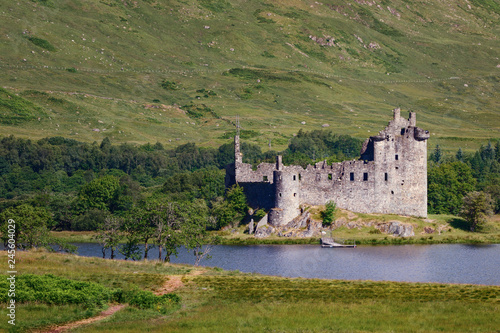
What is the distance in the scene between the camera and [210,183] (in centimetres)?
11131

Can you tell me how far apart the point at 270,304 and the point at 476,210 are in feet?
167

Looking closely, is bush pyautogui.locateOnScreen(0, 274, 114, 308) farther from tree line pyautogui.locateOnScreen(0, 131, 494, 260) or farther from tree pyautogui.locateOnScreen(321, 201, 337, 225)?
tree pyautogui.locateOnScreen(321, 201, 337, 225)

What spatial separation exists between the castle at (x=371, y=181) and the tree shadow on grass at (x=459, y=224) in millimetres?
3238

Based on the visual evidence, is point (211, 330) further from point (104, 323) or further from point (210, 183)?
point (210, 183)

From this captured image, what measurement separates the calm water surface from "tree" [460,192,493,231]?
27.5 feet

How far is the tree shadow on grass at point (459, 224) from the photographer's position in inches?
3524

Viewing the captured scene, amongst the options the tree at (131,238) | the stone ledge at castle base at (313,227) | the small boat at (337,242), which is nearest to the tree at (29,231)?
the tree at (131,238)

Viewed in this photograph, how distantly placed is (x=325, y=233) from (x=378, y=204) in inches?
320

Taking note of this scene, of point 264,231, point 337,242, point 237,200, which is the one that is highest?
point 237,200

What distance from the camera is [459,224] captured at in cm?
9038

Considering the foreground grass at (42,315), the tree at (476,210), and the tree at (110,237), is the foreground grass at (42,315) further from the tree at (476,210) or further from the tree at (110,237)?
the tree at (476,210)

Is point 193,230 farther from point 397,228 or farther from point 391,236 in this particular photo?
point 397,228

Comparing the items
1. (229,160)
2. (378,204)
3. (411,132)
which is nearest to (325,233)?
(378,204)

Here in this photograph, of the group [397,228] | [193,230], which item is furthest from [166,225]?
[397,228]
